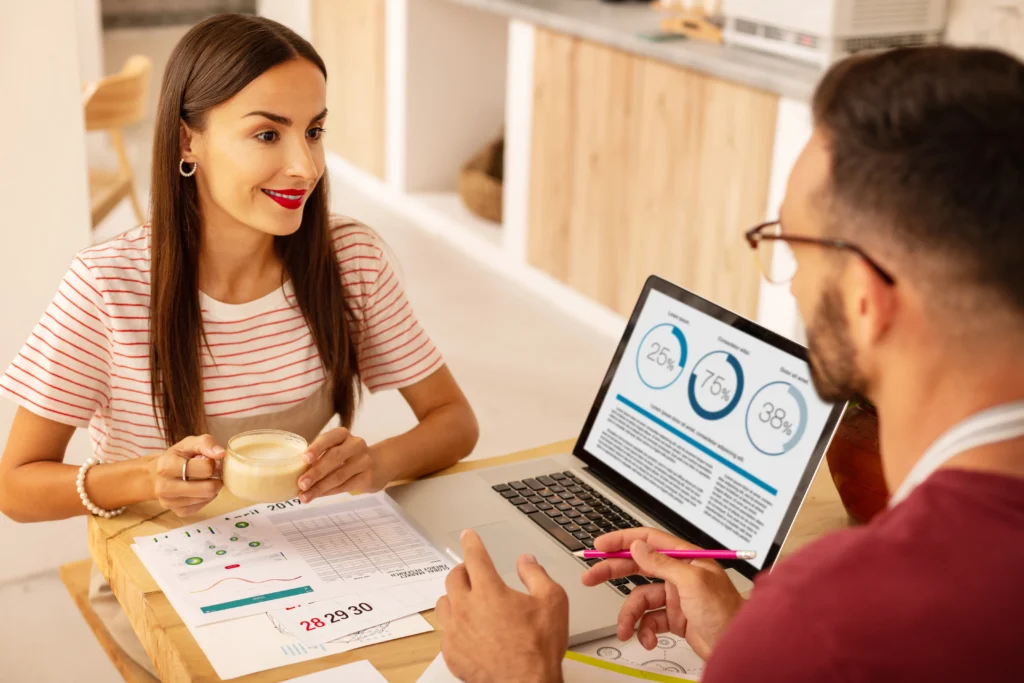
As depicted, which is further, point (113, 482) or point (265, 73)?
point (265, 73)

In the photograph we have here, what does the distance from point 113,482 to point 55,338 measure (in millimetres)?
245

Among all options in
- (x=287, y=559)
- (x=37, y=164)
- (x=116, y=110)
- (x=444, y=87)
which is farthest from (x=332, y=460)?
(x=444, y=87)

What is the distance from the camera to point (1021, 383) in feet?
2.83

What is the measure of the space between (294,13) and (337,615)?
5413mm

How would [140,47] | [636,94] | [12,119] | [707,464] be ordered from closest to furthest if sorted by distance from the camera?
1. [707,464]
2. [12,119]
3. [636,94]
4. [140,47]

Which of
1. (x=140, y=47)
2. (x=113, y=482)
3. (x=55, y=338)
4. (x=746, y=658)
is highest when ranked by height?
(x=746, y=658)

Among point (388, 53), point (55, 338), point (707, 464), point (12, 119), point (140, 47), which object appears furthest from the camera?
point (140, 47)

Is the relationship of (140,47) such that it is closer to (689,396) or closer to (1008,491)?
(689,396)

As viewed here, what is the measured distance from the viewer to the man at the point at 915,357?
30.0 inches

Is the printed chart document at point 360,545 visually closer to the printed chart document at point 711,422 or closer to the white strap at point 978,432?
the printed chart document at point 711,422

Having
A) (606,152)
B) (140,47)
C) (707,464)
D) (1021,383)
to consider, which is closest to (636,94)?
(606,152)

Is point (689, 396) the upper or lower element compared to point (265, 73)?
lower

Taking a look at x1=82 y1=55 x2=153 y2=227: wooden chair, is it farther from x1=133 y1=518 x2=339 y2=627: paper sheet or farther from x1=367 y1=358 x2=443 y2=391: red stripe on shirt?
x1=133 y1=518 x2=339 y2=627: paper sheet

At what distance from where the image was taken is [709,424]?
4.58 ft
